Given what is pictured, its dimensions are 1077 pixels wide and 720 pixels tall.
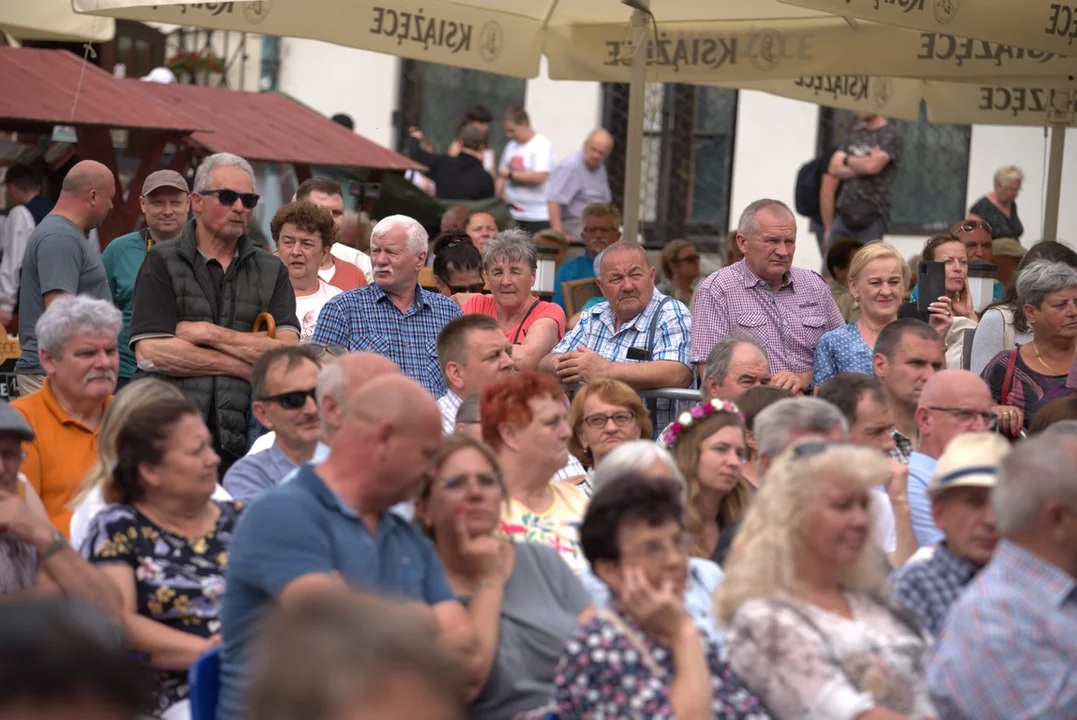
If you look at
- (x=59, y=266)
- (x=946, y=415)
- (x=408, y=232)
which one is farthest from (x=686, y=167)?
(x=946, y=415)

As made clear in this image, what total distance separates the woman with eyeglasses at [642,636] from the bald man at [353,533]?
39cm

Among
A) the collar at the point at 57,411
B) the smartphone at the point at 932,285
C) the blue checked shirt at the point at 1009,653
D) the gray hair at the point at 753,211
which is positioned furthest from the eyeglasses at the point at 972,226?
the blue checked shirt at the point at 1009,653

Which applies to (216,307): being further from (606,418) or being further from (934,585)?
(934,585)

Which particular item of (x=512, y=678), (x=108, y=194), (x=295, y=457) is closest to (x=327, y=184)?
(x=108, y=194)

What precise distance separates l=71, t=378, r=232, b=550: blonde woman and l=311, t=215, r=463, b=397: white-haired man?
2437mm

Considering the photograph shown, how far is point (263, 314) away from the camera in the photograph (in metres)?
7.06

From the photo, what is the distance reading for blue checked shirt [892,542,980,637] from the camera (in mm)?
4512

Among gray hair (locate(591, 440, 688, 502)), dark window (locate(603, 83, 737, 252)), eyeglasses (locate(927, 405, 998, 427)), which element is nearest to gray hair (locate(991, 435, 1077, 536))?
gray hair (locate(591, 440, 688, 502))

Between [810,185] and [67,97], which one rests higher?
[67,97]

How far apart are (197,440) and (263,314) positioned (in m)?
2.24

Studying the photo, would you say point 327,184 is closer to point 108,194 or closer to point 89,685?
point 108,194

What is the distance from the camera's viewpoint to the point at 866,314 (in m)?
7.82

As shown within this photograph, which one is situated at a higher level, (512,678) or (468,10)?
(468,10)

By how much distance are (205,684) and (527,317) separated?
4139 mm
